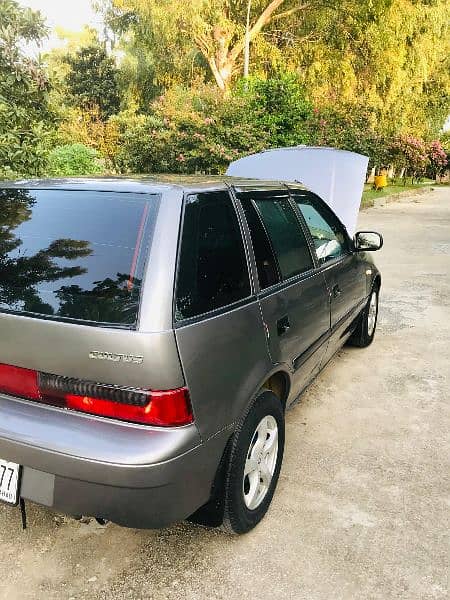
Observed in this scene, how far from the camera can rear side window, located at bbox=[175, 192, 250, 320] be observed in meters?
2.09

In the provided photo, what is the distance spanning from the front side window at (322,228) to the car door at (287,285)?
8.6 inches

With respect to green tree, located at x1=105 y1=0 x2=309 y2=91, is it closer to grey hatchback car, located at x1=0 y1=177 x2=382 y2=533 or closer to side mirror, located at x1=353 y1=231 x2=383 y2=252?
side mirror, located at x1=353 y1=231 x2=383 y2=252

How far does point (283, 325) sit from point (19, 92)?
5448 mm

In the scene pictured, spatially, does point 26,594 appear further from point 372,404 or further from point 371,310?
point 371,310

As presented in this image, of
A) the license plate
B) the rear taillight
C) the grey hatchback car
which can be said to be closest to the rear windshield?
the grey hatchback car

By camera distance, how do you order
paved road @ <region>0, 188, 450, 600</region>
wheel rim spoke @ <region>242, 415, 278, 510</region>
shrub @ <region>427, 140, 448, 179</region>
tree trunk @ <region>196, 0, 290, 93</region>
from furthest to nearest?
shrub @ <region>427, 140, 448, 179</region>, tree trunk @ <region>196, 0, 290, 93</region>, wheel rim spoke @ <region>242, 415, 278, 510</region>, paved road @ <region>0, 188, 450, 600</region>

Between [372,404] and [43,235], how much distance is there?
8.78 ft

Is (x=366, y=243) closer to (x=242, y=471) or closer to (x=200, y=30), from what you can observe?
(x=242, y=471)

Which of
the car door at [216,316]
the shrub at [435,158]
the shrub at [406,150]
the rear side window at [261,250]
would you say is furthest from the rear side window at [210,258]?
the shrub at [435,158]

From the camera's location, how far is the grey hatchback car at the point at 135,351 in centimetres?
195

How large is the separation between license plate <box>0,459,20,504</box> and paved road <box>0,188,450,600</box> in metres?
0.41

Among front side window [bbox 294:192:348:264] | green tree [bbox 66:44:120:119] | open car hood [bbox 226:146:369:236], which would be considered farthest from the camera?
green tree [bbox 66:44:120:119]

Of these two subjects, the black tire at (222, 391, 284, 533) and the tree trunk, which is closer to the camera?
the black tire at (222, 391, 284, 533)

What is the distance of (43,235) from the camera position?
7.57ft
